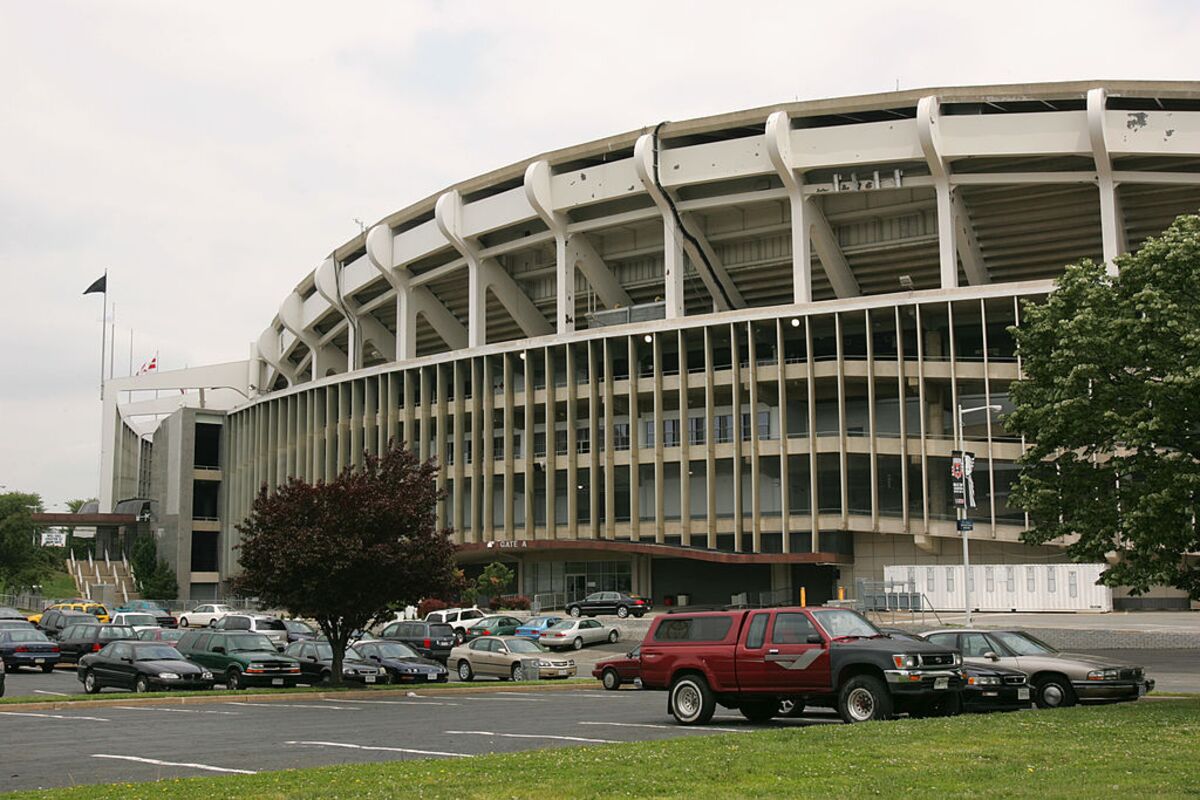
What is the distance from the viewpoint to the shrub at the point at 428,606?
178 ft

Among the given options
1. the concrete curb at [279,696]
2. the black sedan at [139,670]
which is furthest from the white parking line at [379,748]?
the black sedan at [139,670]

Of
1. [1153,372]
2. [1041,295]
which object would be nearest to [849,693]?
[1153,372]

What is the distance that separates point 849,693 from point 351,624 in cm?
1650

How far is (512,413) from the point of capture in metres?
68.1

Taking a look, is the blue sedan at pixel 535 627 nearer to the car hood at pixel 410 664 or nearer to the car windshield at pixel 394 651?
the car windshield at pixel 394 651

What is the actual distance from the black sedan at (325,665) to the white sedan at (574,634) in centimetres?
1222

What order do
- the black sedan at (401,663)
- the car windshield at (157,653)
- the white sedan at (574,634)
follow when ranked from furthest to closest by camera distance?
1. the white sedan at (574,634)
2. the black sedan at (401,663)
3. the car windshield at (157,653)

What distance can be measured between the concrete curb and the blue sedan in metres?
11.2

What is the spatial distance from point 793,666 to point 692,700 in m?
1.94

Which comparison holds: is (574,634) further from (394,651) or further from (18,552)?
(18,552)

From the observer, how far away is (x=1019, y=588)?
49.3m

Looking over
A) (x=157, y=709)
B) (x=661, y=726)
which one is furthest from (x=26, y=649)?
(x=661, y=726)

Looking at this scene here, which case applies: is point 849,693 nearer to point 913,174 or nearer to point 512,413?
point 913,174

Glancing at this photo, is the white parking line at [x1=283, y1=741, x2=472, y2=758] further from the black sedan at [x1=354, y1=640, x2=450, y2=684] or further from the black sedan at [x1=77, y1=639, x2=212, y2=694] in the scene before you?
the black sedan at [x1=354, y1=640, x2=450, y2=684]
